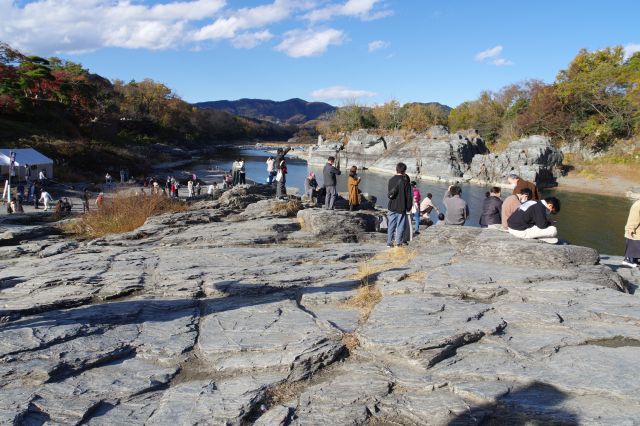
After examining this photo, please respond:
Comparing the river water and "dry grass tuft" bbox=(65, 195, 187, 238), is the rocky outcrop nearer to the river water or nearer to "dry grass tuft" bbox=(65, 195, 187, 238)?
the river water

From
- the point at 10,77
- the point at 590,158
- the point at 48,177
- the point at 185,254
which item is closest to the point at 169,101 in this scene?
the point at 10,77

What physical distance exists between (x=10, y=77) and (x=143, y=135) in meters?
32.6

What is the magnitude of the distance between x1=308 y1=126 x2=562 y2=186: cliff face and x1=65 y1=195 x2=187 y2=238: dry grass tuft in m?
49.4

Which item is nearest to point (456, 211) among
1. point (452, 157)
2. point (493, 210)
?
point (493, 210)

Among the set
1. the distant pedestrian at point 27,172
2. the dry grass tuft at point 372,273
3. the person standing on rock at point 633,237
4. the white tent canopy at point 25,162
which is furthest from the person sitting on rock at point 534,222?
the distant pedestrian at point 27,172

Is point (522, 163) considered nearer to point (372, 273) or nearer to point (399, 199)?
point (399, 199)

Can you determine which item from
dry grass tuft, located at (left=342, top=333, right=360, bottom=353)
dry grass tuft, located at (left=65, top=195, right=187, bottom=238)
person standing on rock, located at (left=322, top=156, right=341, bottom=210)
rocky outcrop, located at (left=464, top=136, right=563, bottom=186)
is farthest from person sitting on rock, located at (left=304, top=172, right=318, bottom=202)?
rocky outcrop, located at (left=464, top=136, right=563, bottom=186)

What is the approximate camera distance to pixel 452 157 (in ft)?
208

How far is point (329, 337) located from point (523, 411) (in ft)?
7.26

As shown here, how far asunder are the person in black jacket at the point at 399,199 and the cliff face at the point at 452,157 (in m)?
50.4

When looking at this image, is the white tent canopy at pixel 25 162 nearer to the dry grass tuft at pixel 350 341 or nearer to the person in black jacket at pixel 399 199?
the person in black jacket at pixel 399 199

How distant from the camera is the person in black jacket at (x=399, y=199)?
29.7 ft

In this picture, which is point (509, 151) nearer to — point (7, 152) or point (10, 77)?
point (7, 152)

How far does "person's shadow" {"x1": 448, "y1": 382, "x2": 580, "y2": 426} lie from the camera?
400 centimetres
